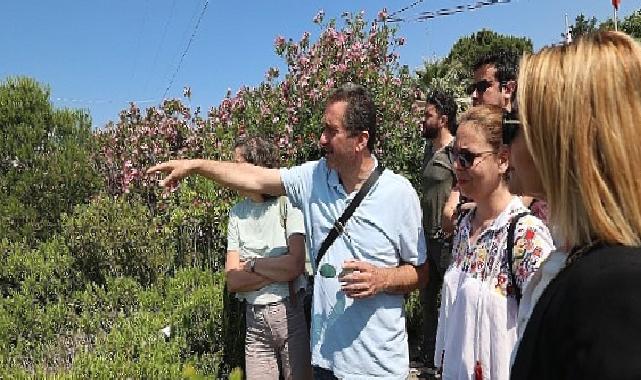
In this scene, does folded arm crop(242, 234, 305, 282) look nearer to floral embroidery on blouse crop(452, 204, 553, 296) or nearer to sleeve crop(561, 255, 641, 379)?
floral embroidery on blouse crop(452, 204, 553, 296)

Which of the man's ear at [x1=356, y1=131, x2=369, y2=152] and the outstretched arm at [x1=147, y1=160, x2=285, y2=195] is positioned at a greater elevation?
the man's ear at [x1=356, y1=131, x2=369, y2=152]

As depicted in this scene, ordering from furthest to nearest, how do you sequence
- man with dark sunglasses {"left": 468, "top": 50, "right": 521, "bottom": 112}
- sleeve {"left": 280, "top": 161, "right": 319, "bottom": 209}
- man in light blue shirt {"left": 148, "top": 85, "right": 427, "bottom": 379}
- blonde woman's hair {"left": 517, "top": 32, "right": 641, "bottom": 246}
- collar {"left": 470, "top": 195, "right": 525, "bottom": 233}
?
man with dark sunglasses {"left": 468, "top": 50, "right": 521, "bottom": 112}
sleeve {"left": 280, "top": 161, "right": 319, "bottom": 209}
man in light blue shirt {"left": 148, "top": 85, "right": 427, "bottom": 379}
collar {"left": 470, "top": 195, "right": 525, "bottom": 233}
blonde woman's hair {"left": 517, "top": 32, "right": 641, "bottom": 246}

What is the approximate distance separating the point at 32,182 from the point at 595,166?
7.67 metres

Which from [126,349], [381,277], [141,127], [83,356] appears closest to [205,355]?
[126,349]

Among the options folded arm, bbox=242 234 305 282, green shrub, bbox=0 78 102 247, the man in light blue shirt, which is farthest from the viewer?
green shrub, bbox=0 78 102 247

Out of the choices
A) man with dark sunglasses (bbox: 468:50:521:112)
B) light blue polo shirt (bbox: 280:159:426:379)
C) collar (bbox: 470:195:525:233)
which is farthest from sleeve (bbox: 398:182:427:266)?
man with dark sunglasses (bbox: 468:50:521:112)

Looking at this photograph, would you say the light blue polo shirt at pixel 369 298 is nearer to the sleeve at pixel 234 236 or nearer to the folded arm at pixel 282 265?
the folded arm at pixel 282 265

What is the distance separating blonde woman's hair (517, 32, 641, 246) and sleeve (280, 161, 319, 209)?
1596 millimetres

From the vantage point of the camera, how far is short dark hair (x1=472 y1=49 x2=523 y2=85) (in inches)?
141

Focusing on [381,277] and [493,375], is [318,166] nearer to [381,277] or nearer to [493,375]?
[381,277]

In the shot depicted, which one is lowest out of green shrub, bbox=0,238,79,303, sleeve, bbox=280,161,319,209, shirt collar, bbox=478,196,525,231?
green shrub, bbox=0,238,79,303

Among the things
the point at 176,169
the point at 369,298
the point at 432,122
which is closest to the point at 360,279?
the point at 369,298

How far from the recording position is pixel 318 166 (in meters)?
2.75

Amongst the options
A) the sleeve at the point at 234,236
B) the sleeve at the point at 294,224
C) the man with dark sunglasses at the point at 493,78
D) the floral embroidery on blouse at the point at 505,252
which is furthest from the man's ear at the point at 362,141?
the man with dark sunglasses at the point at 493,78
